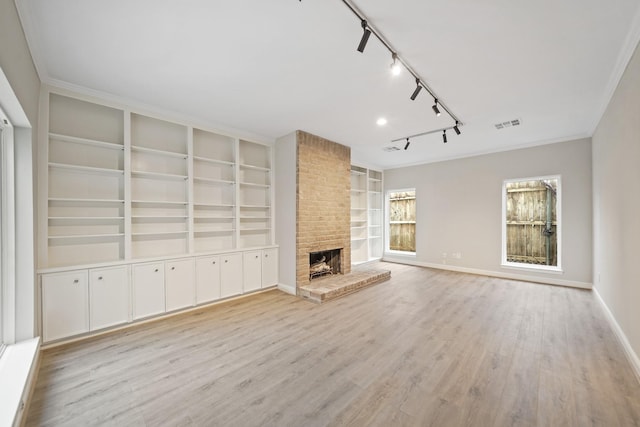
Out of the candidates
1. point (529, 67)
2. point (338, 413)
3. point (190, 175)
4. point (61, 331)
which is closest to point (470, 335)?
point (338, 413)

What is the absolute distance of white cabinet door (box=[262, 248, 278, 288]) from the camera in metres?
4.61

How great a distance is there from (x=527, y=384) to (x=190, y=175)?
14.3ft

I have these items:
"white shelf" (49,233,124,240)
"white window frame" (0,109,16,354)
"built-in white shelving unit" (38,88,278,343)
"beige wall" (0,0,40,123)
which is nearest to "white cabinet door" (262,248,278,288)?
"built-in white shelving unit" (38,88,278,343)

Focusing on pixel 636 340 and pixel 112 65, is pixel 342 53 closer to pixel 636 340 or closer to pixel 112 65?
pixel 112 65

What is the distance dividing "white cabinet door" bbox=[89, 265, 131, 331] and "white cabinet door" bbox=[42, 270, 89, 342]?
0.06 m

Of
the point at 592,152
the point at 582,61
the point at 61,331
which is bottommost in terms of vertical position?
the point at 61,331

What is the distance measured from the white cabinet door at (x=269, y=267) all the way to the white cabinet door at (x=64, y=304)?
7.74ft

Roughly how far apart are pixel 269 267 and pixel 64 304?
2.66 meters

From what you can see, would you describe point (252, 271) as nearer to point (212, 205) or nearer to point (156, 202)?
point (212, 205)

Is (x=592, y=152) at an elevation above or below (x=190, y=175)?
above

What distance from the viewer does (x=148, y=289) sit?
3299 millimetres

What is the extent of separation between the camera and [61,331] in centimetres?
270

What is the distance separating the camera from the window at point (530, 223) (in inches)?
214

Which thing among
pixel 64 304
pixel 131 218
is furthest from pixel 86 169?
pixel 64 304
